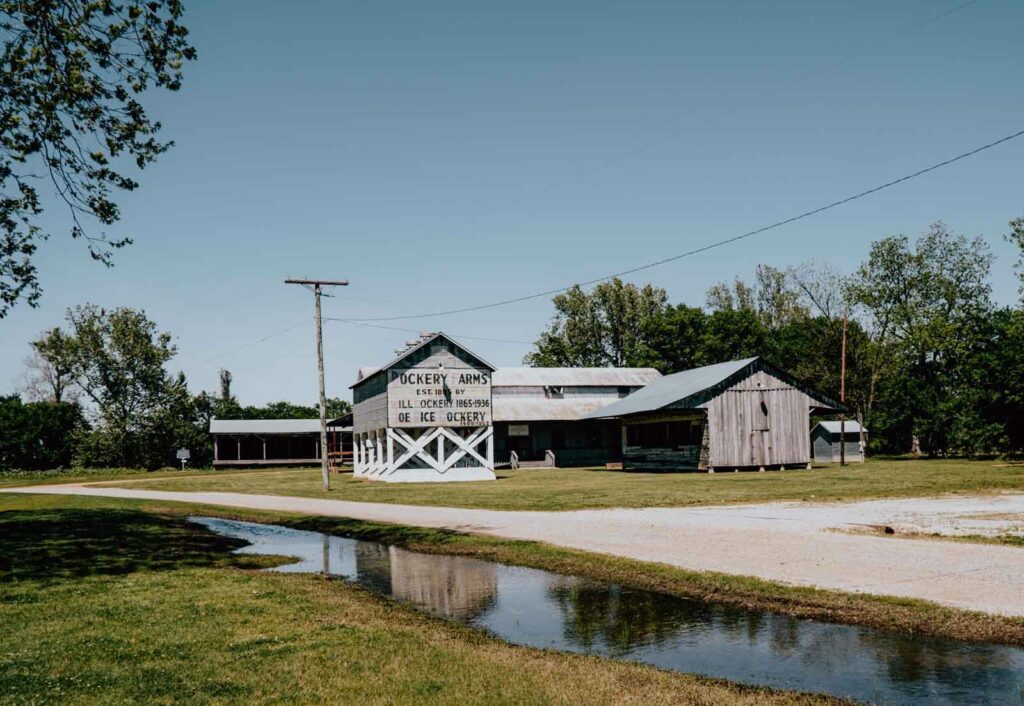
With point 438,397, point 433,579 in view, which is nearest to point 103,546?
point 433,579

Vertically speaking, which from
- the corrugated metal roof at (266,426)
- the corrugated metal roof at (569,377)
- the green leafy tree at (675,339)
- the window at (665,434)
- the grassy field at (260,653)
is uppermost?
the green leafy tree at (675,339)

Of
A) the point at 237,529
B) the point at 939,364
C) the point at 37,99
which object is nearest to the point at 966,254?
the point at 939,364

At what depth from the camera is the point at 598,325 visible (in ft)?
318

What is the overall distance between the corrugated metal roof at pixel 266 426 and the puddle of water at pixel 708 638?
59691 millimetres

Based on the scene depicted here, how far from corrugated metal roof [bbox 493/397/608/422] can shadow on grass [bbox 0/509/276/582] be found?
3472 centimetres

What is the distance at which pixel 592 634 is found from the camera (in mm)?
9492

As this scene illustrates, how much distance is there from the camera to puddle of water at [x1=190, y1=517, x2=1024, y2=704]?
7349 millimetres

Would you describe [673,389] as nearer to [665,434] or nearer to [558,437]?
[665,434]

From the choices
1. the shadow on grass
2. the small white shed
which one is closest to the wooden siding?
the small white shed

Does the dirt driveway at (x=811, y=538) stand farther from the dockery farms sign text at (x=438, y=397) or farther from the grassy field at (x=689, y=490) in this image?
the dockery farms sign text at (x=438, y=397)

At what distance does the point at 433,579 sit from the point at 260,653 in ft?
17.6

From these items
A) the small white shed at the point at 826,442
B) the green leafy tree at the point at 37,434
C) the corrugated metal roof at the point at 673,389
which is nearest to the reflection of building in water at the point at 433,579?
the corrugated metal roof at the point at 673,389

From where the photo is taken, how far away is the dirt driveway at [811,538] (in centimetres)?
1109

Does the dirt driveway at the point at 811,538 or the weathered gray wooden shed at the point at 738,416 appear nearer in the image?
the dirt driveway at the point at 811,538
